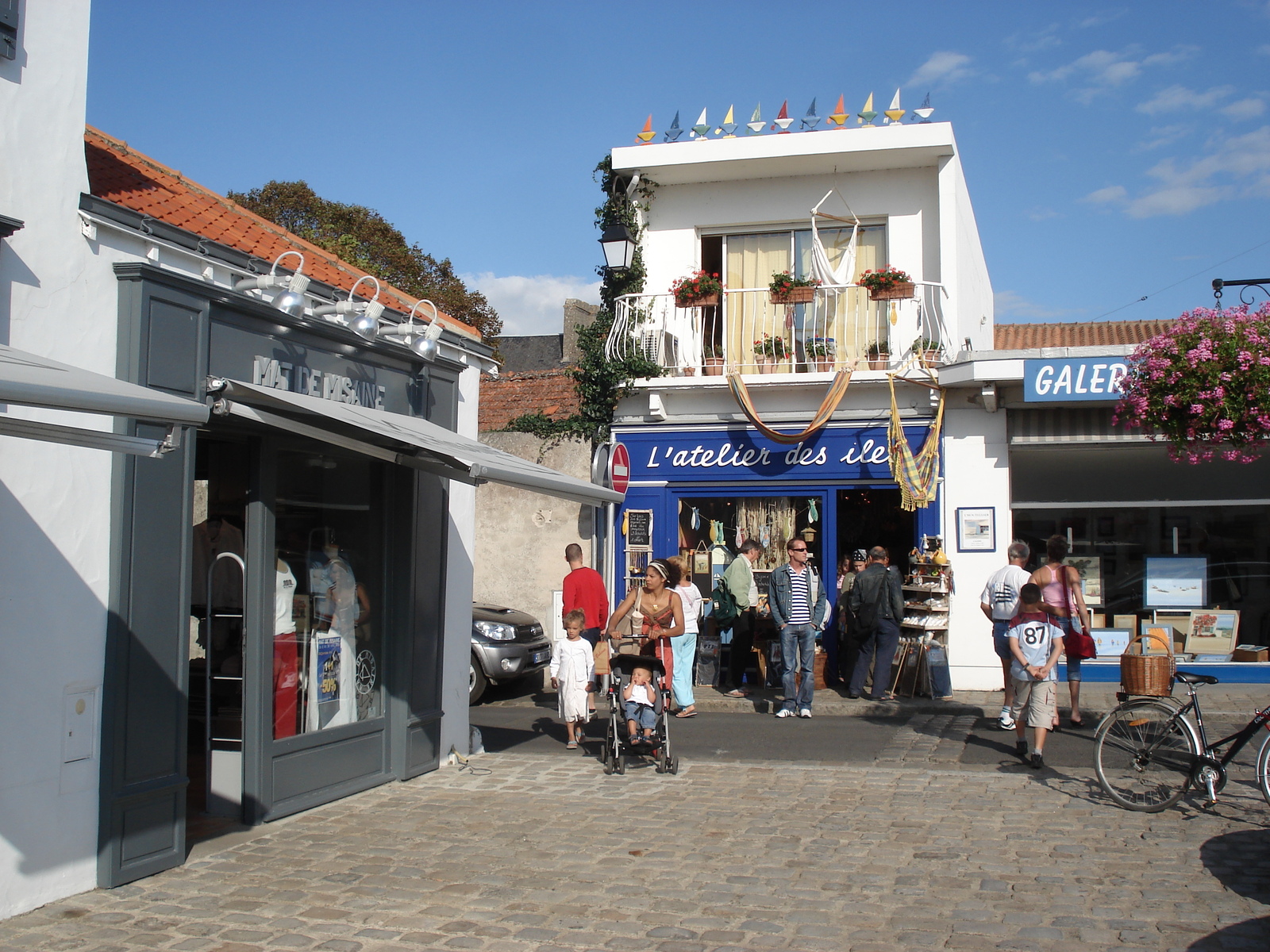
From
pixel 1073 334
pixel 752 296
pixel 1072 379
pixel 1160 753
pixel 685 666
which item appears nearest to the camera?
pixel 1160 753

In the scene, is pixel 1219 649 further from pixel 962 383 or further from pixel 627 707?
pixel 627 707

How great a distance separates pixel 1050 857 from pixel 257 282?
222 inches

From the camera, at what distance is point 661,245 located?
1577 cm

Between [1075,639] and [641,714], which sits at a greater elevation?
[1075,639]

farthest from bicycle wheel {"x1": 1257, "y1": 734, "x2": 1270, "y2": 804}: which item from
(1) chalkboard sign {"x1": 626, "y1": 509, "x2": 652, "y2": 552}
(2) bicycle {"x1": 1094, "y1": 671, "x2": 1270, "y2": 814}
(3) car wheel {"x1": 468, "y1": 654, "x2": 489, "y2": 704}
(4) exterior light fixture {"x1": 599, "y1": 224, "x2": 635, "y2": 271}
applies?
(4) exterior light fixture {"x1": 599, "y1": 224, "x2": 635, "y2": 271}

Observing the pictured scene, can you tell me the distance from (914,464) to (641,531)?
3.74 metres

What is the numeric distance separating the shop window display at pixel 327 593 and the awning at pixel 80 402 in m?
2.51

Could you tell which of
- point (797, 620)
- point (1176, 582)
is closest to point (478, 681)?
point (797, 620)

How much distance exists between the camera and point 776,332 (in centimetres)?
1513

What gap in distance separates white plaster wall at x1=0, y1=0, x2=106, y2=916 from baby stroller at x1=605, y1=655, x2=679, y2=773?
418 centimetres

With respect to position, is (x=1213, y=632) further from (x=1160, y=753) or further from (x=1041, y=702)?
(x=1160, y=753)

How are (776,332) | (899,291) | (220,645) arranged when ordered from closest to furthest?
(220,645), (899,291), (776,332)

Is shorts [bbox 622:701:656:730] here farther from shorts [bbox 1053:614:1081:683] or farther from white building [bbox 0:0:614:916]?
shorts [bbox 1053:614:1081:683]

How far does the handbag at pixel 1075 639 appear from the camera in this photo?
10.3m
